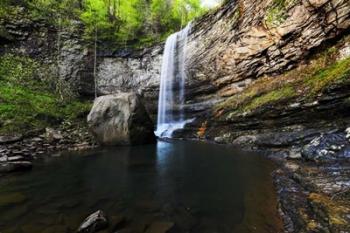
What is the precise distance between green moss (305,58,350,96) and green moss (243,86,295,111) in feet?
3.23

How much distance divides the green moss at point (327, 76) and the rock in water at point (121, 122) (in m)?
10.1

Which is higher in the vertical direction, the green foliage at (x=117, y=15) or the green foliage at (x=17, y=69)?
the green foliage at (x=117, y=15)

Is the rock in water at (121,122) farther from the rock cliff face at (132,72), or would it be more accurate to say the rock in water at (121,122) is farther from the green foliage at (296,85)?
the rock cliff face at (132,72)

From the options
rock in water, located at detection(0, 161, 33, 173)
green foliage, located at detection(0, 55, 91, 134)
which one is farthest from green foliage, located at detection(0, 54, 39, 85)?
rock in water, located at detection(0, 161, 33, 173)

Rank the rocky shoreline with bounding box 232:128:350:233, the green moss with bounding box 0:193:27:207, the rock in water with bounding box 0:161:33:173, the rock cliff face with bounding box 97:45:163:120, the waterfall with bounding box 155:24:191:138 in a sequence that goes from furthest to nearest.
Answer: the rock cliff face with bounding box 97:45:163:120, the waterfall with bounding box 155:24:191:138, the rock in water with bounding box 0:161:33:173, the green moss with bounding box 0:193:27:207, the rocky shoreline with bounding box 232:128:350:233

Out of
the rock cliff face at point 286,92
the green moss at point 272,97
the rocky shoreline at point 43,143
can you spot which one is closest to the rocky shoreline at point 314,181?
the rock cliff face at point 286,92

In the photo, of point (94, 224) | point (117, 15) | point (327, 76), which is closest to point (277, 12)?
point (327, 76)

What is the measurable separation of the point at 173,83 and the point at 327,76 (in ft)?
48.5

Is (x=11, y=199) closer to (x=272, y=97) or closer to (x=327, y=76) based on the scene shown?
(x=272, y=97)

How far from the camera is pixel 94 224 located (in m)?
5.29

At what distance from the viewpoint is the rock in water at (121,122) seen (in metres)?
18.3

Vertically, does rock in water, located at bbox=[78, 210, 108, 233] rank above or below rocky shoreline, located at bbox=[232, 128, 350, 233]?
below

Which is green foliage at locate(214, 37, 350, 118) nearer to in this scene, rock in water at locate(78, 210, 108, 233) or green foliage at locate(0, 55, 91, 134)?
rock in water at locate(78, 210, 108, 233)

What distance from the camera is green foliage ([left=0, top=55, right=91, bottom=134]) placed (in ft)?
58.5
